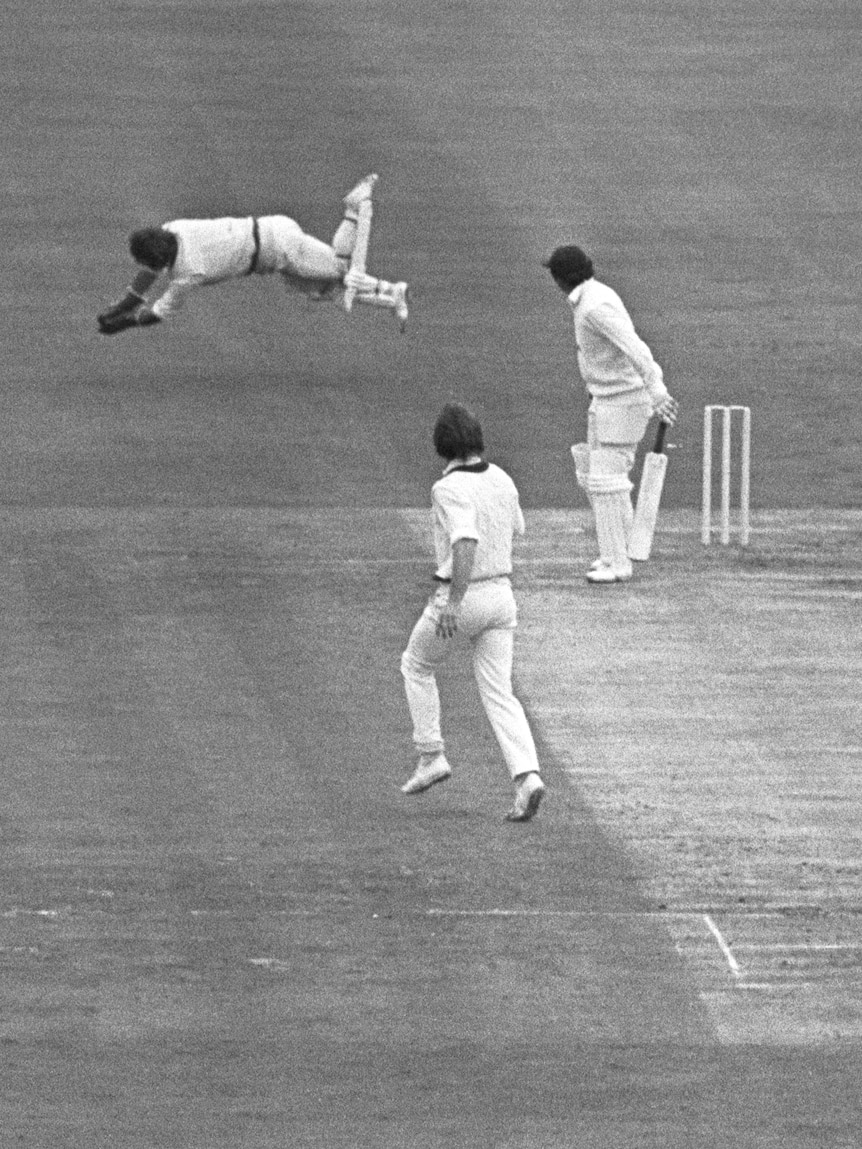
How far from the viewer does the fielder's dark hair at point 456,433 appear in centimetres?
1678

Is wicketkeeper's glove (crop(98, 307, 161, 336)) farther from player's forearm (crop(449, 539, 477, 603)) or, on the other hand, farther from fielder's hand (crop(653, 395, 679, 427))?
player's forearm (crop(449, 539, 477, 603))

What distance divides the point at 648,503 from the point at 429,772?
5909 mm

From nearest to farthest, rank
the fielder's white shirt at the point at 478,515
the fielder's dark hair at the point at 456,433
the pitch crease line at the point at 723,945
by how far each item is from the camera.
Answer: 1. the pitch crease line at the point at 723,945
2. the fielder's white shirt at the point at 478,515
3. the fielder's dark hair at the point at 456,433

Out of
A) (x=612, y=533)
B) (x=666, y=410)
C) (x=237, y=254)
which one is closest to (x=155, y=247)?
(x=237, y=254)

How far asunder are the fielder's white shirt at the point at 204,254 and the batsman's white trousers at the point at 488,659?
28.8ft

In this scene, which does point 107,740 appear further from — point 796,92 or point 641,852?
point 796,92

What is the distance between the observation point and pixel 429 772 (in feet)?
57.5

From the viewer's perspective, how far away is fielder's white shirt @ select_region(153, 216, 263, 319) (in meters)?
25.5

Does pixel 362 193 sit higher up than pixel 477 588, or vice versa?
pixel 477 588

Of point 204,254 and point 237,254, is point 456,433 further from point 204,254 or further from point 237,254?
point 237,254

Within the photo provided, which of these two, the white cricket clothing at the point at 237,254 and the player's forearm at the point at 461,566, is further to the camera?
the white cricket clothing at the point at 237,254

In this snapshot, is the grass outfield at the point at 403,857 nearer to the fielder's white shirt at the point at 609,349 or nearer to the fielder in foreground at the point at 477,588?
the fielder in foreground at the point at 477,588

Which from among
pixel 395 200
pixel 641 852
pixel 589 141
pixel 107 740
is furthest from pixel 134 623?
pixel 589 141

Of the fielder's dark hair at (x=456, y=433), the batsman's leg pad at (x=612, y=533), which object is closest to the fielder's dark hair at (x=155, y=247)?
the batsman's leg pad at (x=612, y=533)
